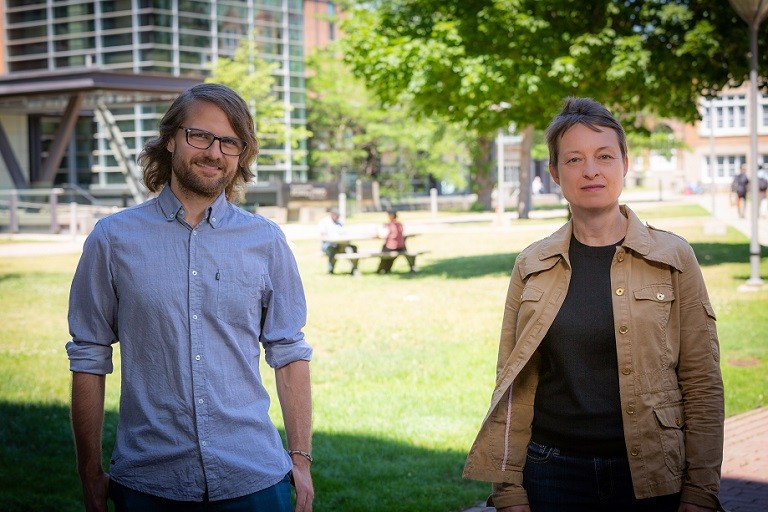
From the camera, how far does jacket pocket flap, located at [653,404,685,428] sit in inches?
126

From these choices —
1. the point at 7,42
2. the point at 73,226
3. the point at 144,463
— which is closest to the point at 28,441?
the point at 144,463

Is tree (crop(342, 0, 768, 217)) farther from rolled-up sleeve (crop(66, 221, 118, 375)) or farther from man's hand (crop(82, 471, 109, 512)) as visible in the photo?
man's hand (crop(82, 471, 109, 512))

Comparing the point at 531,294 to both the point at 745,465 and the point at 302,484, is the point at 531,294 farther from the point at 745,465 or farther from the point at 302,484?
the point at 745,465

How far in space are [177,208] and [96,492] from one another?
87 cm

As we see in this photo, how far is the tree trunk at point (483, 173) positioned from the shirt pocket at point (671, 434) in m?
55.2

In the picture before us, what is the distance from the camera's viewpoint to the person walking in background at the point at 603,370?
3191 millimetres

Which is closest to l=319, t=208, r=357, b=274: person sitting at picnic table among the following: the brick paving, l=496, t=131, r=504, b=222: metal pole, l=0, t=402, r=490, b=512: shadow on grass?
l=0, t=402, r=490, b=512: shadow on grass

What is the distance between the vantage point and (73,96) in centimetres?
4575

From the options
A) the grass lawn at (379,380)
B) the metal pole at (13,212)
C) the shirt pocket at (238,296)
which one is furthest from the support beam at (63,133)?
the shirt pocket at (238,296)

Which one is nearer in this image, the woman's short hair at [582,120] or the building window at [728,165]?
the woman's short hair at [582,120]

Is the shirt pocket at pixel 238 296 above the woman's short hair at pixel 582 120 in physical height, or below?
below

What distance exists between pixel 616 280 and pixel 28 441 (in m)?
6.39

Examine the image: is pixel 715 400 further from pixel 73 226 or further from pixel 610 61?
pixel 73 226

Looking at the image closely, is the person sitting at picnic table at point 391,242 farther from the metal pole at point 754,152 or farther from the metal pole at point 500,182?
the metal pole at point 500,182
